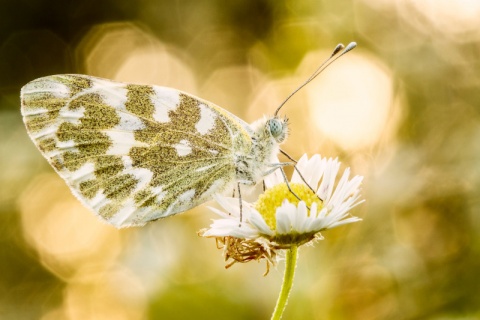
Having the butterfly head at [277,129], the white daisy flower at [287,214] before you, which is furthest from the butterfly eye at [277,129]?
the white daisy flower at [287,214]

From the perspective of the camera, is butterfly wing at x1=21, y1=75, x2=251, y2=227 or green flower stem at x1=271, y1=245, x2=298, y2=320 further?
butterfly wing at x1=21, y1=75, x2=251, y2=227

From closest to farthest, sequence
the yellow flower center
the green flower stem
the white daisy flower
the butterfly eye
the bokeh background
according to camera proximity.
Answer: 1. the green flower stem
2. the white daisy flower
3. the yellow flower center
4. the butterfly eye
5. the bokeh background

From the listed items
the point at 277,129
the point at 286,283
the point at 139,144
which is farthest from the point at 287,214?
the point at 139,144

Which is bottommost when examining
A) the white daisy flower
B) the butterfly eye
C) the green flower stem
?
the green flower stem

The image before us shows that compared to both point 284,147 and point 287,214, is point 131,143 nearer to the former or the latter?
point 287,214

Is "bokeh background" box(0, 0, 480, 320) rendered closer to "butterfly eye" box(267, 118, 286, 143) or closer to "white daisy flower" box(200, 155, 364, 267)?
"white daisy flower" box(200, 155, 364, 267)

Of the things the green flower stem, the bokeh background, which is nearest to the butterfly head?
the green flower stem

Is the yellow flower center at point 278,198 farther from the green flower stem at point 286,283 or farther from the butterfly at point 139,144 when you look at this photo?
the green flower stem at point 286,283
